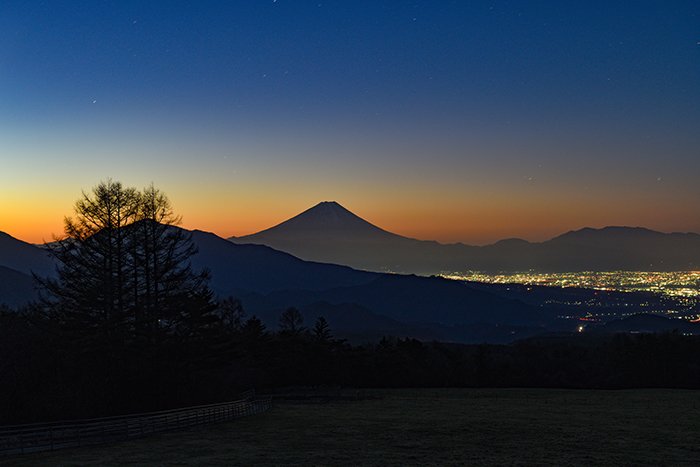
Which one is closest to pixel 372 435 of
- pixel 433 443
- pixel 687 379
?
pixel 433 443

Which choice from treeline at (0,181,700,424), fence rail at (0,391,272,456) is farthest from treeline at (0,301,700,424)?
fence rail at (0,391,272,456)

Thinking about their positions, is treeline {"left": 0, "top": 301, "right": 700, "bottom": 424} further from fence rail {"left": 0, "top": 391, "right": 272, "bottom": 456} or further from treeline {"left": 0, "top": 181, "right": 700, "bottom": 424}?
fence rail {"left": 0, "top": 391, "right": 272, "bottom": 456}

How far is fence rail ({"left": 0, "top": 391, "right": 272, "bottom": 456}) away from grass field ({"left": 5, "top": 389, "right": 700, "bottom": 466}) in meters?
1.03

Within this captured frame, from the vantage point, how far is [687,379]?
87.2 meters

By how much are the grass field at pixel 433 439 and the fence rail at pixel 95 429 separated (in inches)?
40.7

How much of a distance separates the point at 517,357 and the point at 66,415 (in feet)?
300

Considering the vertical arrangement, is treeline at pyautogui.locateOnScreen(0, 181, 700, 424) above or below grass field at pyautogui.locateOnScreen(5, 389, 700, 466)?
above

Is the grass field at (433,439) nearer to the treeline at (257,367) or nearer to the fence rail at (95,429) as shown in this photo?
the fence rail at (95,429)

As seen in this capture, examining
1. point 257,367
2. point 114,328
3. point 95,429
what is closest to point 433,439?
point 95,429

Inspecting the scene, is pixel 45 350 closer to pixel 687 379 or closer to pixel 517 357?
pixel 687 379

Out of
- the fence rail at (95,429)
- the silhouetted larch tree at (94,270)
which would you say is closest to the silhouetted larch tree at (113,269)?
→ the silhouetted larch tree at (94,270)

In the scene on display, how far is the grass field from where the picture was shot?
78.3 ft

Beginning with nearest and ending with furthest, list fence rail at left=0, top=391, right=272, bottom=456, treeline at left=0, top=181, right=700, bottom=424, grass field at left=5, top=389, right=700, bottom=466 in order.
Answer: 1. grass field at left=5, top=389, right=700, bottom=466
2. fence rail at left=0, top=391, right=272, bottom=456
3. treeline at left=0, top=181, right=700, bottom=424

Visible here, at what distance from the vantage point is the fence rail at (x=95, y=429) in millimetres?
26391
